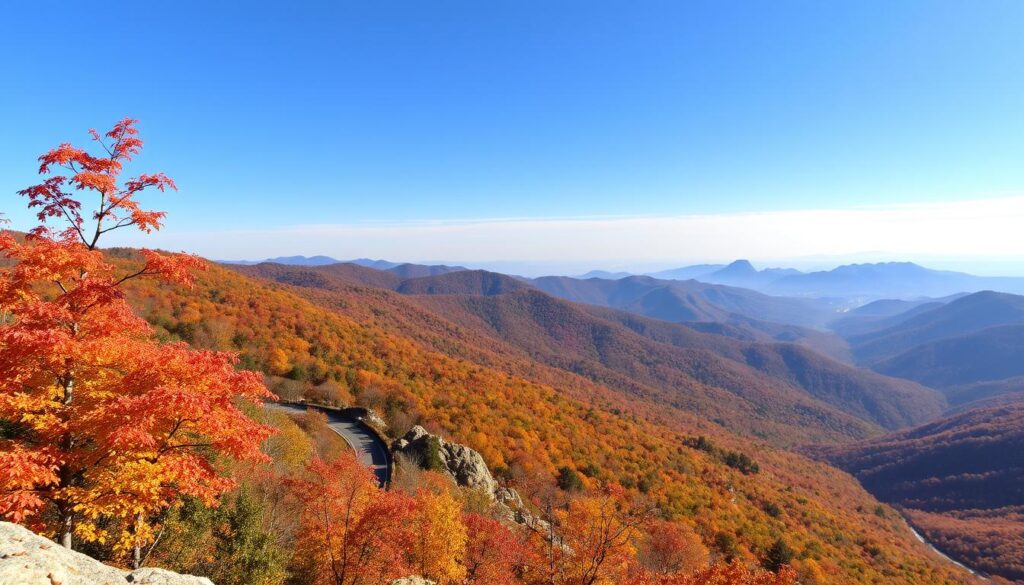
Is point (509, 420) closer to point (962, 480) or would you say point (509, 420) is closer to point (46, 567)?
point (46, 567)

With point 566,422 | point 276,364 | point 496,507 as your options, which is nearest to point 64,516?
point 496,507

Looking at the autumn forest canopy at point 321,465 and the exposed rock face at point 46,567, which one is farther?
the autumn forest canopy at point 321,465

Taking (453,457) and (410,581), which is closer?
(410,581)

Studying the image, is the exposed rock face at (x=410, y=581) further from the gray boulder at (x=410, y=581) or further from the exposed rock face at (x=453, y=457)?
the exposed rock face at (x=453, y=457)

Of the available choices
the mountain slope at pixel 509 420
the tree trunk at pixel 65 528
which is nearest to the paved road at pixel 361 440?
the mountain slope at pixel 509 420

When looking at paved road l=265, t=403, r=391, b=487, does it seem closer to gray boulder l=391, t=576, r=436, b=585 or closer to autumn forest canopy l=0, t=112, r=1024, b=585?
autumn forest canopy l=0, t=112, r=1024, b=585

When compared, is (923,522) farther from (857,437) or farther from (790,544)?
(857,437)

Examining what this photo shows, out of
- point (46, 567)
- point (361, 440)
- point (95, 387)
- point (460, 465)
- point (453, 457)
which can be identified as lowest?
point (460, 465)

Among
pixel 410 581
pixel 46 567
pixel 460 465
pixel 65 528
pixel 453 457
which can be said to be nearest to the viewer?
pixel 46 567

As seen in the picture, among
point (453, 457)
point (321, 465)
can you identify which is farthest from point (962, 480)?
point (321, 465)
